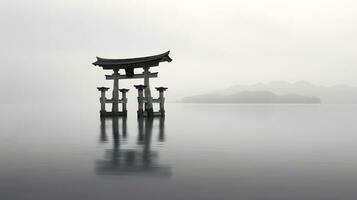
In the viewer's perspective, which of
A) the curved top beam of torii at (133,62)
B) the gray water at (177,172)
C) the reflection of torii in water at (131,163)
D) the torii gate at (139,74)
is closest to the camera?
the gray water at (177,172)

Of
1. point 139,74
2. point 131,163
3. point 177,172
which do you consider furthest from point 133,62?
point 177,172

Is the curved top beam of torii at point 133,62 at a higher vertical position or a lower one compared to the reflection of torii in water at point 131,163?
higher

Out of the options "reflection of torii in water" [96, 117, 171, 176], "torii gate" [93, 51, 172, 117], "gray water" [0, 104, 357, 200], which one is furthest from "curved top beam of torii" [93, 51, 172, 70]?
"reflection of torii in water" [96, 117, 171, 176]

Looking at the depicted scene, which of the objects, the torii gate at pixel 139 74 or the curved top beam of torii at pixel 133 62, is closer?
the curved top beam of torii at pixel 133 62

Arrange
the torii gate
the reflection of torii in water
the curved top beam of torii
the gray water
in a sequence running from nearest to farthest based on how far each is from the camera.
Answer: the gray water → the reflection of torii in water → the curved top beam of torii → the torii gate

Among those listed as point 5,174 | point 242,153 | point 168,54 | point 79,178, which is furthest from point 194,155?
point 168,54

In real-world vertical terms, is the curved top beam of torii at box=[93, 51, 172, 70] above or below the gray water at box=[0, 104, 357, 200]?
above

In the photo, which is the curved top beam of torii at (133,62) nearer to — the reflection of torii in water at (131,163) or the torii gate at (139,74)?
the torii gate at (139,74)

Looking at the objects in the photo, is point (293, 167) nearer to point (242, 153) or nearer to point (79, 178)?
point (242, 153)

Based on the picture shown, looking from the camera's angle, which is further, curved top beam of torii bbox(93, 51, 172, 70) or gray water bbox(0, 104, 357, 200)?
curved top beam of torii bbox(93, 51, 172, 70)

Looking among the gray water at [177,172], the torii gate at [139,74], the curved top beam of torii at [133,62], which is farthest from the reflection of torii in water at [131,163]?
the torii gate at [139,74]

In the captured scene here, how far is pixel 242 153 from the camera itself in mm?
11398

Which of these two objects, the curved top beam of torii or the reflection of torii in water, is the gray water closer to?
the reflection of torii in water

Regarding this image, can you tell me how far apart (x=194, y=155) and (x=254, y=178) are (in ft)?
11.8
